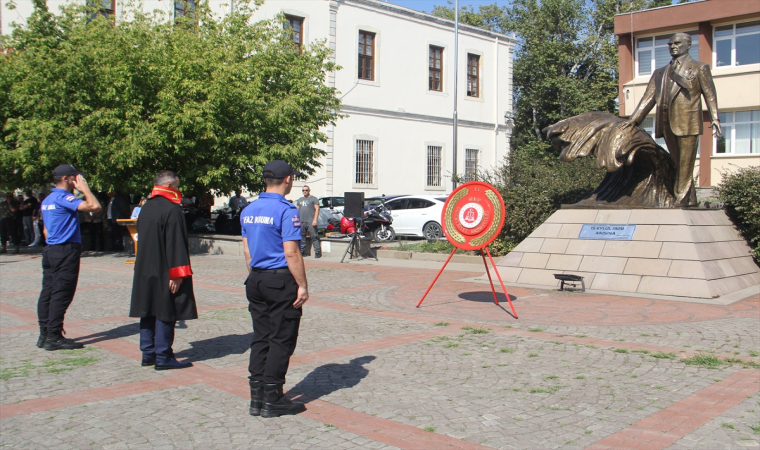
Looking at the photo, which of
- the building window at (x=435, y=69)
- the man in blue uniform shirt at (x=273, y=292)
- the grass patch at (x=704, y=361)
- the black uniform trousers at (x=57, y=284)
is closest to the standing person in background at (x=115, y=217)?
the black uniform trousers at (x=57, y=284)

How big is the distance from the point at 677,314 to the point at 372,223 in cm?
1316

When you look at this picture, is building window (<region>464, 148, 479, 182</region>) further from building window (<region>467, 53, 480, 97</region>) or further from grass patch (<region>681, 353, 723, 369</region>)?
grass patch (<region>681, 353, 723, 369</region>)

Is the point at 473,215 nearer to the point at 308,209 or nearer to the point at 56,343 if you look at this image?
the point at 56,343

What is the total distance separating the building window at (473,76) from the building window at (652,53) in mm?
9867

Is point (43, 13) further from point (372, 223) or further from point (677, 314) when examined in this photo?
point (677, 314)

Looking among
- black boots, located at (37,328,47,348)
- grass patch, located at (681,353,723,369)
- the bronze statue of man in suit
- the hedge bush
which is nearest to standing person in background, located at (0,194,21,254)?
black boots, located at (37,328,47,348)

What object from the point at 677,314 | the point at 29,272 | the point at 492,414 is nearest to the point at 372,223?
the point at 29,272

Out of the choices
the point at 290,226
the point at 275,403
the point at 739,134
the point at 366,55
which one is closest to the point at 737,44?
the point at 739,134

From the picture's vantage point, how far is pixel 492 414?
498 centimetres

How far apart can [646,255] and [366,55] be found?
25.9 metres

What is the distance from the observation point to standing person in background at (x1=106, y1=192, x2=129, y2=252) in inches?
782

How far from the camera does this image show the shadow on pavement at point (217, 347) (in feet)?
22.6

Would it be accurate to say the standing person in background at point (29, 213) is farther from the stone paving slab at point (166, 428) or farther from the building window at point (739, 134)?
the building window at point (739, 134)

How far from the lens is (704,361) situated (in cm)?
643
